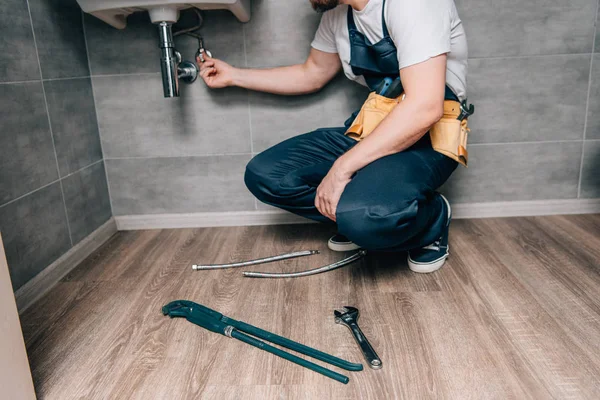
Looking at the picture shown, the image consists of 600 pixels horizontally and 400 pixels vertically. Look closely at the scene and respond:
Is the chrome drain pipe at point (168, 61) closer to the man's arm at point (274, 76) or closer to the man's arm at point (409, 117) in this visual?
the man's arm at point (274, 76)

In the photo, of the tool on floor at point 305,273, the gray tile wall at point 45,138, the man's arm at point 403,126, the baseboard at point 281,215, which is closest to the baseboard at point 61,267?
the gray tile wall at point 45,138

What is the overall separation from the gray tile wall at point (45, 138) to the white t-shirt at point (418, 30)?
3.02ft

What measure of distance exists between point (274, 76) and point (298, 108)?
17cm

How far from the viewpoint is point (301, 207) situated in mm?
1560

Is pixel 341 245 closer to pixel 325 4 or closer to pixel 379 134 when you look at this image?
pixel 379 134

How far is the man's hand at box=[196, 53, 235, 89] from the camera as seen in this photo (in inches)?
68.4

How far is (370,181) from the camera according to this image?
1264 mm

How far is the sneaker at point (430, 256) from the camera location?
4.74 feet

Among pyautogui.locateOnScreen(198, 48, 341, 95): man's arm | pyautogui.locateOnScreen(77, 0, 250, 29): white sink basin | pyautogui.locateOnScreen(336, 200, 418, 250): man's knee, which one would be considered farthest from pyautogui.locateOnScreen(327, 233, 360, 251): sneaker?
pyautogui.locateOnScreen(77, 0, 250, 29): white sink basin

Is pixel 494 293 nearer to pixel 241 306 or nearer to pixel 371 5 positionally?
pixel 241 306

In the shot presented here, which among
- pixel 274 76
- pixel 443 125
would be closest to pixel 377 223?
pixel 443 125

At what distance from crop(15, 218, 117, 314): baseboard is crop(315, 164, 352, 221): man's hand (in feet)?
2.77

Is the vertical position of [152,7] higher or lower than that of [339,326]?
higher

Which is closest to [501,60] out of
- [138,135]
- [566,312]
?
[566,312]
